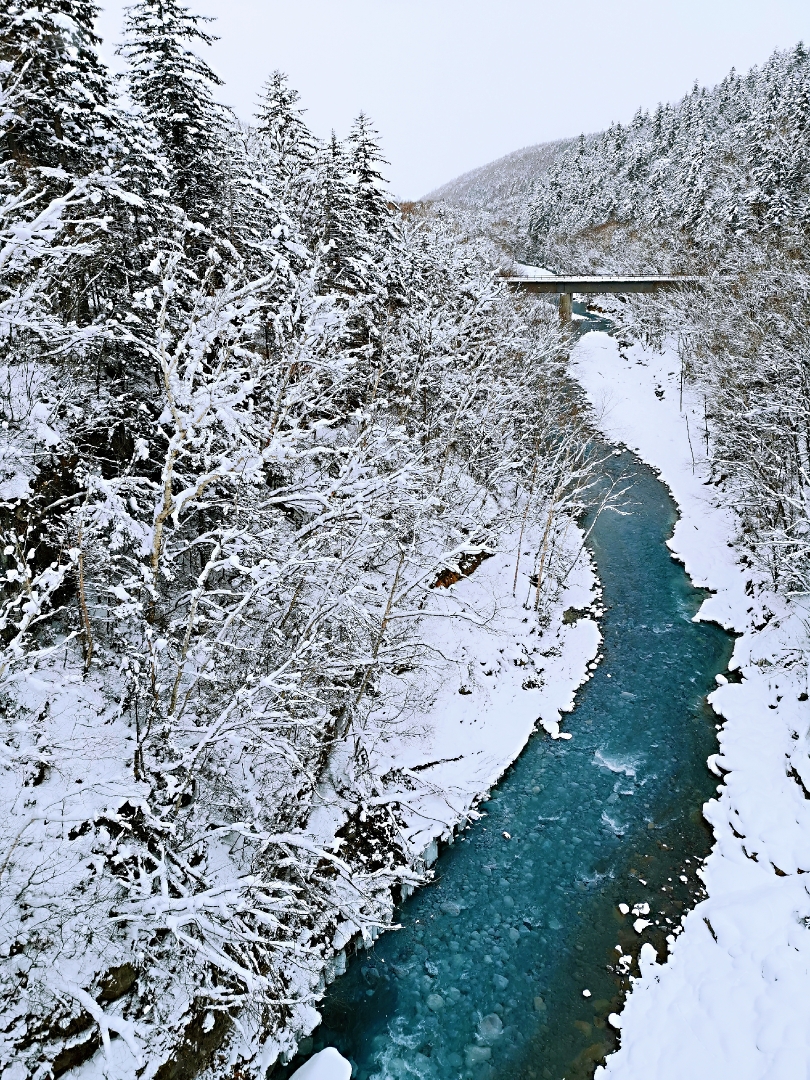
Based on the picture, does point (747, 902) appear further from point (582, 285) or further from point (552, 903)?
point (582, 285)

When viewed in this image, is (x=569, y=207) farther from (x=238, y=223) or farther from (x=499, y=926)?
(x=499, y=926)

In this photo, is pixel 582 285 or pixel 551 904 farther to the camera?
pixel 582 285

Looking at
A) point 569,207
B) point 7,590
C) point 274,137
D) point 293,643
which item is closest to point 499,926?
point 293,643

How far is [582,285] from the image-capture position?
4134 cm

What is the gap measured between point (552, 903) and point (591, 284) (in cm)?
4140

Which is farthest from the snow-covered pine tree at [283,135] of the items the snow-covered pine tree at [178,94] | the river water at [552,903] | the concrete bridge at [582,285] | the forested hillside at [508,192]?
the forested hillside at [508,192]

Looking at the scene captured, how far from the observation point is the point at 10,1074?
584cm

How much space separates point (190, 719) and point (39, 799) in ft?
7.66

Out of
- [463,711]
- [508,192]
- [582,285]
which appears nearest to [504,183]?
[508,192]

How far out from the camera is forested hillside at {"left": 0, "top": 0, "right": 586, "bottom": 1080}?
6699 mm

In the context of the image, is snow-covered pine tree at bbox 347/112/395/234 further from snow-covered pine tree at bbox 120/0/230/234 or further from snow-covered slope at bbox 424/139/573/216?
snow-covered slope at bbox 424/139/573/216

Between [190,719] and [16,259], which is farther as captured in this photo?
[190,719]

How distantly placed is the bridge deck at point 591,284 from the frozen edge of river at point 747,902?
27.0 m

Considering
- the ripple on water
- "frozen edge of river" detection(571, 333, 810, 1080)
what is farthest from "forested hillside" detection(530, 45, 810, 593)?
the ripple on water
